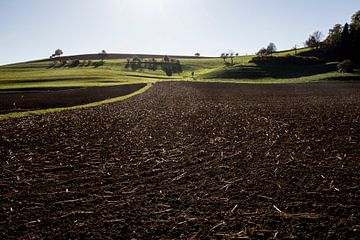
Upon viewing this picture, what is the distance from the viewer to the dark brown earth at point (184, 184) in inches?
227

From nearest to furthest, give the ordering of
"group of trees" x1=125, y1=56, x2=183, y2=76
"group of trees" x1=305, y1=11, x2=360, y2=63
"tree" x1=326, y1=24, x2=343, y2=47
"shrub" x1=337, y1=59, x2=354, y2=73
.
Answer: "shrub" x1=337, y1=59, x2=354, y2=73, "group of trees" x1=305, y1=11, x2=360, y2=63, "tree" x1=326, y1=24, x2=343, y2=47, "group of trees" x1=125, y1=56, x2=183, y2=76

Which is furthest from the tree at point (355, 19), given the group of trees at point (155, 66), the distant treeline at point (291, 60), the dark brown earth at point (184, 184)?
the dark brown earth at point (184, 184)

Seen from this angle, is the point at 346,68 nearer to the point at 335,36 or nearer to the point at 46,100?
the point at 335,36

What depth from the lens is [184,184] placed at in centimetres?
796

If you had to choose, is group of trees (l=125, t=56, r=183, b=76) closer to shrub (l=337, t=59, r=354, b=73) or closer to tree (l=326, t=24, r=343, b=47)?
tree (l=326, t=24, r=343, b=47)

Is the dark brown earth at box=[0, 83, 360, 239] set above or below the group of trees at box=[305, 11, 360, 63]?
below

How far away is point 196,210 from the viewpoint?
21.2ft

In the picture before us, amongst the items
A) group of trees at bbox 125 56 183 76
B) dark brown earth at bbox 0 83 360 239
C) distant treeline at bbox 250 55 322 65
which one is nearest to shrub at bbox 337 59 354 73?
distant treeline at bbox 250 55 322 65

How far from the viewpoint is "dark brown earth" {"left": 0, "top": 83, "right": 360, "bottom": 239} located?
576cm

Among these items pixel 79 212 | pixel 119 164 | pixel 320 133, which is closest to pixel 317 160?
pixel 320 133

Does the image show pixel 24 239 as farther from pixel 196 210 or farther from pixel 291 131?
pixel 291 131

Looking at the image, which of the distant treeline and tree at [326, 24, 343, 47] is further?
tree at [326, 24, 343, 47]

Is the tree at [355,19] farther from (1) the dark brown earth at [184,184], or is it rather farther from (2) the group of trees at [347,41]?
(1) the dark brown earth at [184,184]

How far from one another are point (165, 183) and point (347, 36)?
11826 centimetres
